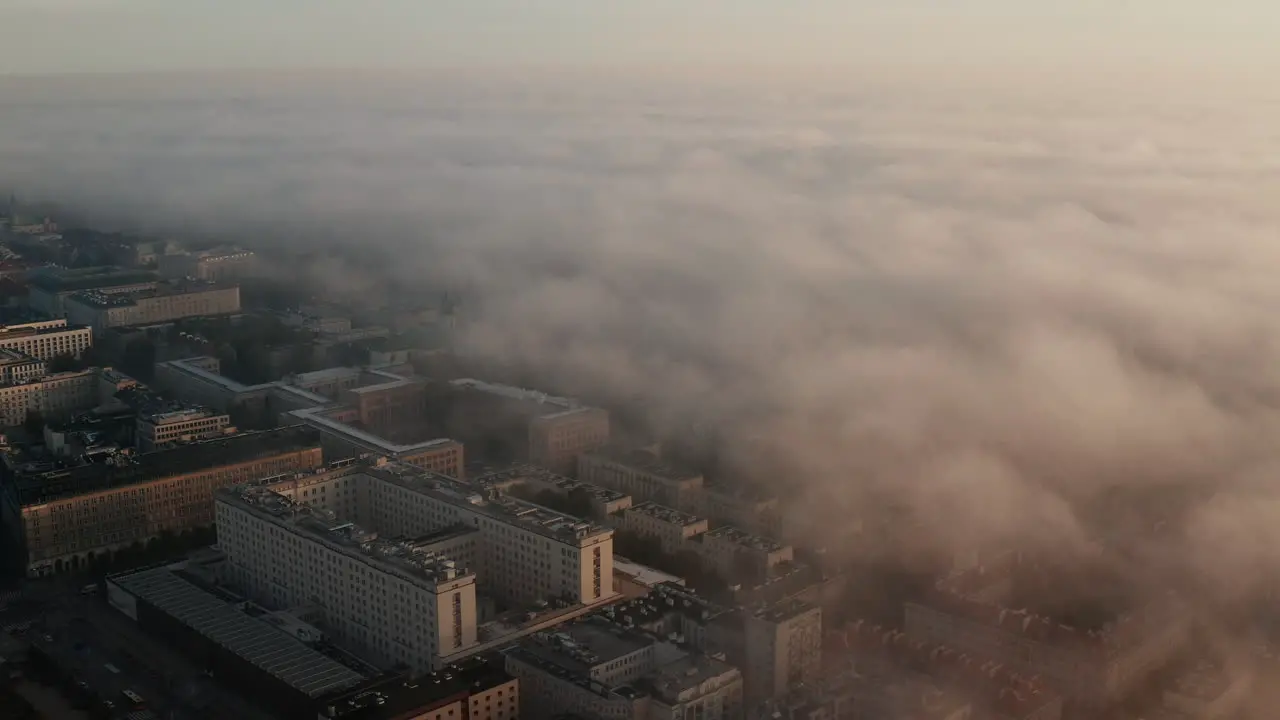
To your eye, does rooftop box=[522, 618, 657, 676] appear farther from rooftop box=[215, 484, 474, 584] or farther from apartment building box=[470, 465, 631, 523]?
apartment building box=[470, 465, 631, 523]

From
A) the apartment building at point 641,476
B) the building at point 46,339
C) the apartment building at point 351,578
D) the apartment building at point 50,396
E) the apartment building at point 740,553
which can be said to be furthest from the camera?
the building at point 46,339

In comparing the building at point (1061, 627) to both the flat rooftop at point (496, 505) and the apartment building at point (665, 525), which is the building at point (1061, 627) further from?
the flat rooftop at point (496, 505)

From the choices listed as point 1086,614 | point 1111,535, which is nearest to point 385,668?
point 1086,614

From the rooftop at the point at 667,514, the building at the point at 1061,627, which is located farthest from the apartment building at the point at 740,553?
the building at the point at 1061,627

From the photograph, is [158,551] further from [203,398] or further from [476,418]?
[203,398]

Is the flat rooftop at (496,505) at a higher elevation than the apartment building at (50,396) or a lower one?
higher

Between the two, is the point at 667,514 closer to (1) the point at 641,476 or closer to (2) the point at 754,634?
(1) the point at 641,476

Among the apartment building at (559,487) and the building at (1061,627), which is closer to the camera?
the building at (1061,627)
